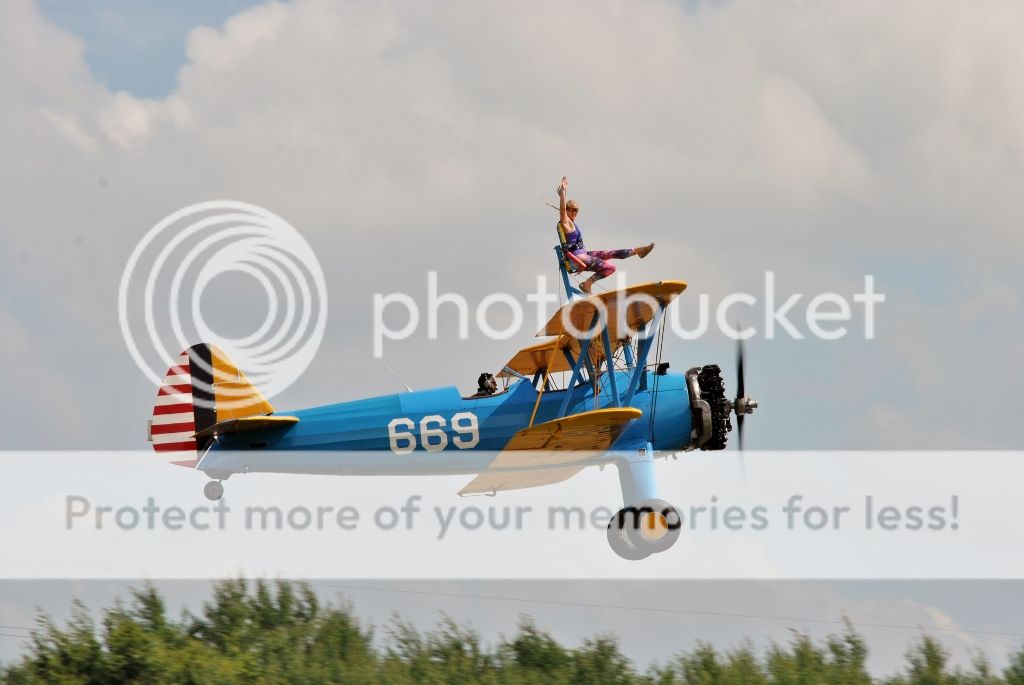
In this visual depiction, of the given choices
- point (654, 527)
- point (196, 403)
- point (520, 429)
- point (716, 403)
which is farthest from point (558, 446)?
point (196, 403)

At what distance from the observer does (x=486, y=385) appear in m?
18.7

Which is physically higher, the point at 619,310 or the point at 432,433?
the point at 619,310

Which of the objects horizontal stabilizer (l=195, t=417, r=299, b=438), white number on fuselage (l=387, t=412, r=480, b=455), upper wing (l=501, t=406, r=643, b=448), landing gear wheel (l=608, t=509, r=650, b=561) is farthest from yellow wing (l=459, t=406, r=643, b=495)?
horizontal stabilizer (l=195, t=417, r=299, b=438)

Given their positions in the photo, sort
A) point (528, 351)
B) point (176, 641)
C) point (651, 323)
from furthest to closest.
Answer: point (176, 641) → point (528, 351) → point (651, 323)

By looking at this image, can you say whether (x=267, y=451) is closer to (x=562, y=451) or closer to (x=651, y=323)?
(x=562, y=451)

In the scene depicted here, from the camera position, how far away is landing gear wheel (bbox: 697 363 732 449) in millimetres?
18344

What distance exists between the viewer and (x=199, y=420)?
61.9 feet

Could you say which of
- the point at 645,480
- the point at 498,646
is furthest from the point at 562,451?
the point at 498,646

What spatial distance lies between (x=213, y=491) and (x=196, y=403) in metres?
1.48

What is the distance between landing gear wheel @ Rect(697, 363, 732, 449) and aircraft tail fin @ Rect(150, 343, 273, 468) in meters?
5.74

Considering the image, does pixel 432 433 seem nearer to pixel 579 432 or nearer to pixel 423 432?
pixel 423 432

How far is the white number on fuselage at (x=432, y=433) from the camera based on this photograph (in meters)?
18.3

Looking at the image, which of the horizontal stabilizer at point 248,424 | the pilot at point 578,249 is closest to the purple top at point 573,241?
the pilot at point 578,249

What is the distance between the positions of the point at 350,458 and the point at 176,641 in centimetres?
1268
